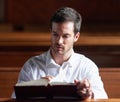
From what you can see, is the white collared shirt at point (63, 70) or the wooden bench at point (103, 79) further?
the wooden bench at point (103, 79)

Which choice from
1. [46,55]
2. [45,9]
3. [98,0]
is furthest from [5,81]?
[98,0]

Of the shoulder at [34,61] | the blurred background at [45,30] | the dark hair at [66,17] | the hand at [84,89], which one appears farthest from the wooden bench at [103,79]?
the hand at [84,89]

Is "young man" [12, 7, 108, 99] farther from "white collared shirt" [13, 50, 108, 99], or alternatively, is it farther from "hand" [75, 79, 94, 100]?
"hand" [75, 79, 94, 100]

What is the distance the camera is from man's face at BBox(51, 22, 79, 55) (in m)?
1.67

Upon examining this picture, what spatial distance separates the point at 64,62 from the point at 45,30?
143cm

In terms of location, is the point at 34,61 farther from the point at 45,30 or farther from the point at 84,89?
the point at 45,30

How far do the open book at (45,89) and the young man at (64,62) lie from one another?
0.51 ft

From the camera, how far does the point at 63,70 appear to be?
68.4 inches

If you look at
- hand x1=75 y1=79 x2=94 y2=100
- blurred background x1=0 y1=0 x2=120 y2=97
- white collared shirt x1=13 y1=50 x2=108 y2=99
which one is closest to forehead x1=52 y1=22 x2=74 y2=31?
white collared shirt x1=13 y1=50 x2=108 y2=99

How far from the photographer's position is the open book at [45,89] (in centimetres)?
145

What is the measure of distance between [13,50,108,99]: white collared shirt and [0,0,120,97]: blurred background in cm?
79

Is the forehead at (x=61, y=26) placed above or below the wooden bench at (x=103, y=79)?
above

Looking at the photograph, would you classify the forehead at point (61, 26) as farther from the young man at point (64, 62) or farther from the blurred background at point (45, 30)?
the blurred background at point (45, 30)

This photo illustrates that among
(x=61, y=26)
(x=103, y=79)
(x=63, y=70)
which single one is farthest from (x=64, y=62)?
(x=103, y=79)
